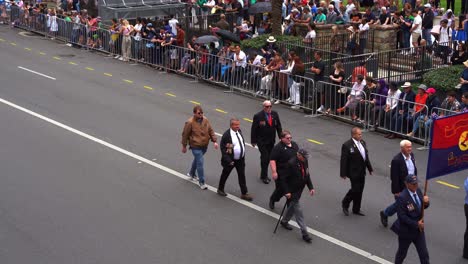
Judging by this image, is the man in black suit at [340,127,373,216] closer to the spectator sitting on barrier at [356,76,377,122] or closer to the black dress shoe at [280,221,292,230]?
the black dress shoe at [280,221,292,230]

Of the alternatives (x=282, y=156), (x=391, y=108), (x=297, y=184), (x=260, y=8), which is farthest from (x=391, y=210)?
(x=260, y=8)

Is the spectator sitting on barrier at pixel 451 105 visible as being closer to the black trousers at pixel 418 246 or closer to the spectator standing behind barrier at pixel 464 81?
the spectator standing behind barrier at pixel 464 81

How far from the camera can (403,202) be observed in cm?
1045

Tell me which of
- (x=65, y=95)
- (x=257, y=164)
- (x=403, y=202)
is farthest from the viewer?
(x=65, y=95)

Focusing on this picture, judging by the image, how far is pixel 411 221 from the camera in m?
10.3

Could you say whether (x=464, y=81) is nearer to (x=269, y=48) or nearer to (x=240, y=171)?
(x=269, y=48)

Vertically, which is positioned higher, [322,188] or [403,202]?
[403,202]

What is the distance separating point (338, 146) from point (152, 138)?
426 centimetres

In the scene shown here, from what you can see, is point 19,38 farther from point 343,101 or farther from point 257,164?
point 257,164

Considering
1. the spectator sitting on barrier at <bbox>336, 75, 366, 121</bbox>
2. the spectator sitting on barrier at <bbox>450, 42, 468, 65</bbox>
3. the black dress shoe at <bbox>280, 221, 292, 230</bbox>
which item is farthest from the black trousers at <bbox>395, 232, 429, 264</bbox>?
the spectator sitting on barrier at <bbox>450, 42, 468, 65</bbox>

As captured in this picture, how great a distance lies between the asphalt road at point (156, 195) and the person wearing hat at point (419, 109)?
56 cm

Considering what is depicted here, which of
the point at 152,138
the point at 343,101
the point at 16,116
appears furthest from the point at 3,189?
the point at 343,101

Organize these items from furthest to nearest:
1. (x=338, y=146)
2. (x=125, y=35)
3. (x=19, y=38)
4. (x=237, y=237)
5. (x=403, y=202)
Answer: (x=19, y=38) < (x=125, y=35) < (x=338, y=146) < (x=237, y=237) < (x=403, y=202)

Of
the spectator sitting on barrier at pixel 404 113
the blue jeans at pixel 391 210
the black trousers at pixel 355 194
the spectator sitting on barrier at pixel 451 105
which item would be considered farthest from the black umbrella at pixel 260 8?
the blue jeans at pixel 391 210
